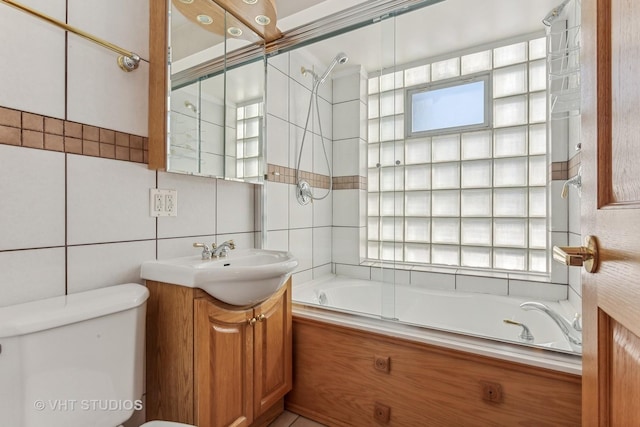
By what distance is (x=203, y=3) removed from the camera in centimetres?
141

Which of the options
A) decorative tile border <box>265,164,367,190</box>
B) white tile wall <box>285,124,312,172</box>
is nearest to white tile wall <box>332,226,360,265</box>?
decorative tile border <box>265,164,367,190</box>

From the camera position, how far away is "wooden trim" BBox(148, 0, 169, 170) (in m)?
1.24

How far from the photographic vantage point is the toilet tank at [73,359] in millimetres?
761

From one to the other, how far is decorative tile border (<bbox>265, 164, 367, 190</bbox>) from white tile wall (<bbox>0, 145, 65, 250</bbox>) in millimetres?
1094

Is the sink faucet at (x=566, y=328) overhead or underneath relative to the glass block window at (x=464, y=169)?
underneath

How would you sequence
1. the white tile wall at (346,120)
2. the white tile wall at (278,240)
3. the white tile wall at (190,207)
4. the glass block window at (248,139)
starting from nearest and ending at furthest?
the white tile wall at (190,207) < the glass block window at (248,139) < the white tile wall at (278,240) < the white tile wall at (346,120)

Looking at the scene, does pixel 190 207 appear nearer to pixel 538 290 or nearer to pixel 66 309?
pixel 66 309

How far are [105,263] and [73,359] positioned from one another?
14.7 inches

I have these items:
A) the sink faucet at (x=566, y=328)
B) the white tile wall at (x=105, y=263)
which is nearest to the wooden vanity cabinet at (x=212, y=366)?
the white tile wall at (x=105, y=263)

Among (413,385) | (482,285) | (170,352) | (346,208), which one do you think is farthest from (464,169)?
(170,352)

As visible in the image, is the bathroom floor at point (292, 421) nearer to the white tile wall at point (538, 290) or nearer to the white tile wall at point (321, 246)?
the white tile wall at point (321, 246)

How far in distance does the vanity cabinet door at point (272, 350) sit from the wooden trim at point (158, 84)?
0.82 metres

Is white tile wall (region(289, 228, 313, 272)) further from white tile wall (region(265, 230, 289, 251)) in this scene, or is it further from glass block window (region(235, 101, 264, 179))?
glass block window (region(235, 101, 264, 179))

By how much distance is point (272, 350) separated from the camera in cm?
150
